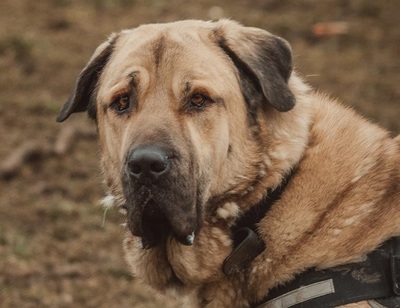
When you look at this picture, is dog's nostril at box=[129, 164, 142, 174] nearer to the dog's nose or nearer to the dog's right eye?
the dog's nose

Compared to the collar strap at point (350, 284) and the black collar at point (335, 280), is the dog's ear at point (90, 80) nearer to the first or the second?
the black collar at point (335, 280)

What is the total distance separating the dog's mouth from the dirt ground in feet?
6.94

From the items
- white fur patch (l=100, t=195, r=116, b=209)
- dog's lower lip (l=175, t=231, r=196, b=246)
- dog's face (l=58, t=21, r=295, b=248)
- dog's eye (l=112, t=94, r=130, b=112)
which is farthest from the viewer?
white fur patch (l=100, t=195, r=116, b=209)

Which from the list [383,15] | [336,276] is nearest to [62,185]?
[336,276]

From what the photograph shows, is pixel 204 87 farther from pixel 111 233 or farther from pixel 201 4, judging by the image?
pixel 201 4

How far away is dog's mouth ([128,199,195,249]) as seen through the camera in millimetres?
3670

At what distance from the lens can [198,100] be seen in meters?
3.84

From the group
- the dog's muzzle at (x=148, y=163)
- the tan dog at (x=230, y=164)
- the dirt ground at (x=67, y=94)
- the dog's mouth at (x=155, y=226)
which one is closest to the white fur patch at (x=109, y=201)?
the tan dog at (x=230, y=164)

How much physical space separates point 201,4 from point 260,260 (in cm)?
842

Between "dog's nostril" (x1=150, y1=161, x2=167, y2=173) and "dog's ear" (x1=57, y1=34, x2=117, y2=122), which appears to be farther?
"dog's ear" (x1=57, y1=34, x2=117, y2=122)

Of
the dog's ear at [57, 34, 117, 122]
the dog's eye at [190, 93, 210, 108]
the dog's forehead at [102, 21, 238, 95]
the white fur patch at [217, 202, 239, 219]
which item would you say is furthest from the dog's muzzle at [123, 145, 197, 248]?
the dog's ear at [57, 34, 117, 122]

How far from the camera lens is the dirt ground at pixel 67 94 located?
6.29m

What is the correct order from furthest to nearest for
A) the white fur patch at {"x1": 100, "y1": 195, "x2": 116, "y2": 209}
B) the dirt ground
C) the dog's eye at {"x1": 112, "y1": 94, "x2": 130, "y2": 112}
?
1. the dirt ground
2. the white fur patch at {"x1": 100, "y1": 195, "x2": 116, "y2": 209}
3. the dog's eye at {"x1": 112, "y1": 94, "x2": 130, "y2": 112}

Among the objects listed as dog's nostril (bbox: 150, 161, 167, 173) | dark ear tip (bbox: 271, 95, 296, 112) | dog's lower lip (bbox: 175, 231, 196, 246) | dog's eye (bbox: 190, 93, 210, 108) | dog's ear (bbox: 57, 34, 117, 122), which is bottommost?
dog's lower lip (bbox: 175, 231, 196, 246)
